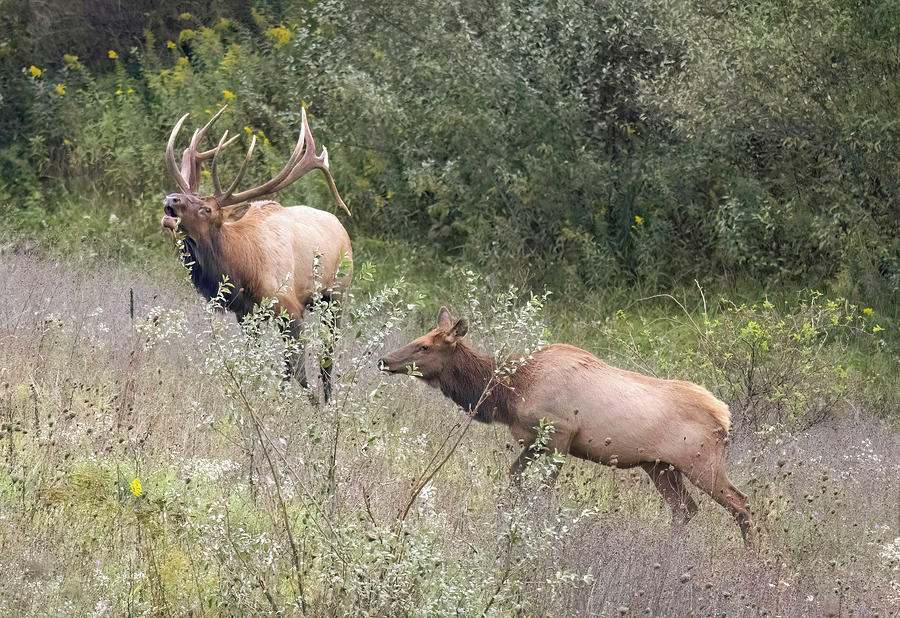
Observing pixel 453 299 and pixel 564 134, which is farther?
pixel 564 134

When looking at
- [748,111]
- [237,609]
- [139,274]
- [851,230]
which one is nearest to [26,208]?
[139,274]

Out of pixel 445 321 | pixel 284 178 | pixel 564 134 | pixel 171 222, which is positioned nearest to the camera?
pixel 445 321

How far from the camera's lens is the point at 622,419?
650cm

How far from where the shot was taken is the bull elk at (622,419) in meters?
6.40

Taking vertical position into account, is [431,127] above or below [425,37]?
below

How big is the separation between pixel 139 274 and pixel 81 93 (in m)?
4.91

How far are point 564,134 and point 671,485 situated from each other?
6.25m

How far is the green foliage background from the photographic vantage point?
11094mm

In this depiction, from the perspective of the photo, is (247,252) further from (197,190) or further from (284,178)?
(284,178)

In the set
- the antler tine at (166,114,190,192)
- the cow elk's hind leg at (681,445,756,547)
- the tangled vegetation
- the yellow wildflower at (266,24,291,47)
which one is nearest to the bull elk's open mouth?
the antler tine at (166,114,190,192)

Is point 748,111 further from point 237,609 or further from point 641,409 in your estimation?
point 237,609

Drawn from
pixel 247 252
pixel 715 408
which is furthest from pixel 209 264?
pixel 715 408

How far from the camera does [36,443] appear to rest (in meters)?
5.96

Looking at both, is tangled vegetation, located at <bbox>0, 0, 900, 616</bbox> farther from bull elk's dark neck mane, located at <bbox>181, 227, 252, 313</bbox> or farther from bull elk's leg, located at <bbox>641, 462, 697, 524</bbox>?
bull elk's dark neck mane, located at <bbox>181, 227, 252, 313</bbox>
